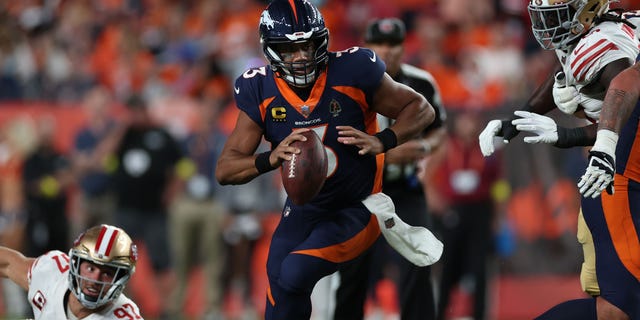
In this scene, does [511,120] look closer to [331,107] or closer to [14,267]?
[331,107]

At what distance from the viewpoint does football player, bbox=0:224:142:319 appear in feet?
18.8

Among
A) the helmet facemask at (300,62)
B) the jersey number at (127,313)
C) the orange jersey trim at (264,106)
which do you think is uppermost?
the helmet facemask at (300,62)

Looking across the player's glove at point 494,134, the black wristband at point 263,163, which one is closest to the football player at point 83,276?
the black wristband at point 263,163

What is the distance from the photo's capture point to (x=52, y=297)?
5.87 meters

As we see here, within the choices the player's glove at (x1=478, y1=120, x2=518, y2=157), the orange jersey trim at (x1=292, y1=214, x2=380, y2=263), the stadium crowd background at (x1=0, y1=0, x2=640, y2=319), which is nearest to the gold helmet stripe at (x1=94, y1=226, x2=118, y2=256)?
the orange jersey trim at (x1=292, y1=214, x2=380, y2=263)

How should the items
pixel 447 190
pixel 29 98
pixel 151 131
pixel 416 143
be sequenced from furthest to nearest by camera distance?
pixel 29 98 < pixel 151 131 < pixel 447 190 < pixel 416 143

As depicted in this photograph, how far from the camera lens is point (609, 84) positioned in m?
5.23

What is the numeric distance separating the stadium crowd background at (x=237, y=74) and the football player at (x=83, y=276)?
219 inches

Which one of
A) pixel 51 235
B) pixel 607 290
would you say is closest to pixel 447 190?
pixel 51 235

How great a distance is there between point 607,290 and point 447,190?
5333 millimetres

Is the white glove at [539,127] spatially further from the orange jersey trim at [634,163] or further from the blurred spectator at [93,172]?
the blurred spectator at [93,172]

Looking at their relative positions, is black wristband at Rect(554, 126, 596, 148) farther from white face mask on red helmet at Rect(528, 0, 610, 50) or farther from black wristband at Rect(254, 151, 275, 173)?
black wristband at Rect(254, 151, 275, 173)

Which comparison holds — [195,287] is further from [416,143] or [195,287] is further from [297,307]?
[297,307]

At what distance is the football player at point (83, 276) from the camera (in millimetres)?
5742
